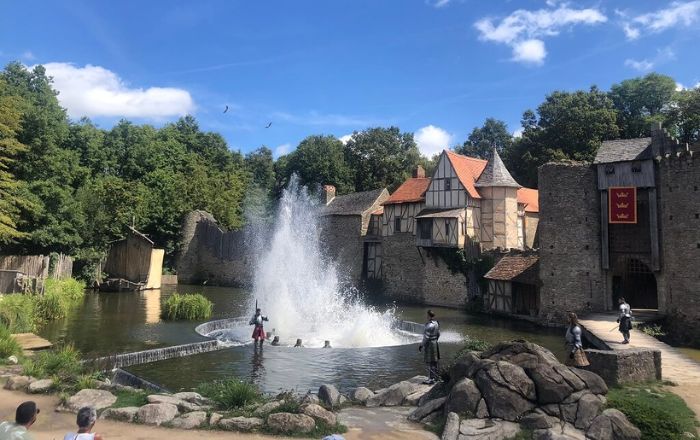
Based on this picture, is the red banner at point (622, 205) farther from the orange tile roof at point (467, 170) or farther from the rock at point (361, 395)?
the rock at point (361, 395)

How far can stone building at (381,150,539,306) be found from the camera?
31328 millimetres

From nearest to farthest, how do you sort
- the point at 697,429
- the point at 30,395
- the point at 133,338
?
1. the point at 697,429
2. the point at 30,395
3. the point at 133,338

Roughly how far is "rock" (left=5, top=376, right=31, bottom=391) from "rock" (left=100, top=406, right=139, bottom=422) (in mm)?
2977

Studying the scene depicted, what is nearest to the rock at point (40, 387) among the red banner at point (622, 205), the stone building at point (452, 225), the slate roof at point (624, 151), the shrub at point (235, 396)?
the shrub at point (235, 396)

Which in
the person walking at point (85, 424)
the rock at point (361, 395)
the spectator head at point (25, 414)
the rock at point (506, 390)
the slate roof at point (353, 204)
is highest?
the slate roof at point (353, 204)

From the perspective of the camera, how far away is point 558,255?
2436 cm

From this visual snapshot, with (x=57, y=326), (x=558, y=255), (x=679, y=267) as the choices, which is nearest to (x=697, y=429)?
(x=679, y=267)

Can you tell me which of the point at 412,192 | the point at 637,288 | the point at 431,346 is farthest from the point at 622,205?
the point at 412,192

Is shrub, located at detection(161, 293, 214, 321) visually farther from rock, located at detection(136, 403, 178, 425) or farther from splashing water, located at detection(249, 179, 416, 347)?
rock, located at detection(136, 403, 178, 425)

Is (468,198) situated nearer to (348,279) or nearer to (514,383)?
(348,279)

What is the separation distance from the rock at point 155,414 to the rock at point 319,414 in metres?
2.37

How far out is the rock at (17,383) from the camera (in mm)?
10316

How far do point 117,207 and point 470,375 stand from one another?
119ft

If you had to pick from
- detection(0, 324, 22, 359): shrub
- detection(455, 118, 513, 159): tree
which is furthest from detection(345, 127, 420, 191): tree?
detection(0, 324, 22, 359): shrub
